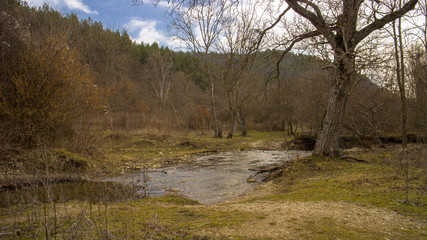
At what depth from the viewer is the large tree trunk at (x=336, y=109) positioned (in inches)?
372

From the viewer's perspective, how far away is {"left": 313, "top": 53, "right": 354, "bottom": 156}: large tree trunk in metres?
9.45

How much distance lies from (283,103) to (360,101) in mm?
18403

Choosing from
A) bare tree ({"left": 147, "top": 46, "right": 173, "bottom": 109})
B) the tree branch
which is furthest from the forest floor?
bare tree ({"left": 147, "top": 46, "right": 173, "bottom": 109})

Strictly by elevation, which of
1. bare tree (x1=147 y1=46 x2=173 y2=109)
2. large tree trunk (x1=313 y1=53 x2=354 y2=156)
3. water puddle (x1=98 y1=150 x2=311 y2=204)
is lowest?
water puddle (x1=98 y1=150 x2=311 y2=204)

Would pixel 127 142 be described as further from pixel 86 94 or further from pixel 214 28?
pixel 214 28

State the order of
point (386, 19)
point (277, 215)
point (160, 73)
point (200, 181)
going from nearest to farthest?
point (277, 215), point (386, 19), point (200, 181), point (160, 73)

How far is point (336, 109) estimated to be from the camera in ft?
32.0

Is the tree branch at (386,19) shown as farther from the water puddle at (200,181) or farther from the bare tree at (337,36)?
the water puddle at (200,181)

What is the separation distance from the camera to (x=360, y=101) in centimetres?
1766

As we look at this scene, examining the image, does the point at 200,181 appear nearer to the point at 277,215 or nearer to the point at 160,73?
the point at 277,215

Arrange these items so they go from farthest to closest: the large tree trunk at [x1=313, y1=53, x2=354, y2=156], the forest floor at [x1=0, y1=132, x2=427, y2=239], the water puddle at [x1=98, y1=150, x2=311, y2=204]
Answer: the large tree trunk at [x1=313, y1=53, x2=354, y2=156]
the water puddle at [x1=98, y1=150, x2=311, y2=204]
the forest floor at [x1=0, y1=132, x2=427, y2=239]

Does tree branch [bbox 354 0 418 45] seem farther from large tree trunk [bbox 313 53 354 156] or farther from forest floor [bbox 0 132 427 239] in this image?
forest floor [bbox 0 132 427 239]

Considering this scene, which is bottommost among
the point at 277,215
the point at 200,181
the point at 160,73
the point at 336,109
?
the point at 200,181

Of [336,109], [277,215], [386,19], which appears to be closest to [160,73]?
[336,109]
